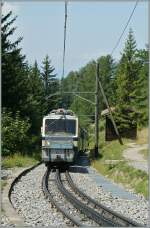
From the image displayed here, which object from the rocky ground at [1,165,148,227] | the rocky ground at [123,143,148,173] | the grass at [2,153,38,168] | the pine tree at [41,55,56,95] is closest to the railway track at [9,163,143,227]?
the rocky ground at [1,165,148,227]

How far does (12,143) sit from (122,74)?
4877 cm

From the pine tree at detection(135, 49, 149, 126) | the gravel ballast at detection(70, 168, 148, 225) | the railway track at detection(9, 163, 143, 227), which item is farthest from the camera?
the pine tree at detection(135, 49, 149, 126)

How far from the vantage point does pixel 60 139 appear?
2738cm

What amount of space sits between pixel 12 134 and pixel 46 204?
1939 cm

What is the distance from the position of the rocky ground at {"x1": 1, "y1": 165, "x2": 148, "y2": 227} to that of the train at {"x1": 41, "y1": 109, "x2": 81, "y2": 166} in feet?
17.1

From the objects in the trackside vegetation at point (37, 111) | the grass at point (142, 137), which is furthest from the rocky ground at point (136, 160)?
the grass at point (142, 137)

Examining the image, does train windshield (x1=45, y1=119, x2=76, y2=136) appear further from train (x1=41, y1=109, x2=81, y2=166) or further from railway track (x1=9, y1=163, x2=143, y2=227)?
railway track (x1=9, y1=163, x2=143, y2=227)

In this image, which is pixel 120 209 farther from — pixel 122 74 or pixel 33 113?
pixel 122 74

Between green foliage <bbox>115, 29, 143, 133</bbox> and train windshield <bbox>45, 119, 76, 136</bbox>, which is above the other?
green foliage <bbox>115, 29, 143, 133</bbox>

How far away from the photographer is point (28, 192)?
58.7 ft

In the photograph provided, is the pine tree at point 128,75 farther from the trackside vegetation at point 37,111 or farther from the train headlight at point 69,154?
Result: the train headlight at point 69,154

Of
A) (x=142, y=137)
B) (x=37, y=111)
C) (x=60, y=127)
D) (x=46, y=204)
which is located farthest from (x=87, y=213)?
(x=142, y=137)

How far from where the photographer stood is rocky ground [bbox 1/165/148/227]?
12580 mm

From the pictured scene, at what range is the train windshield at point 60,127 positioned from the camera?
27766 millimetres
